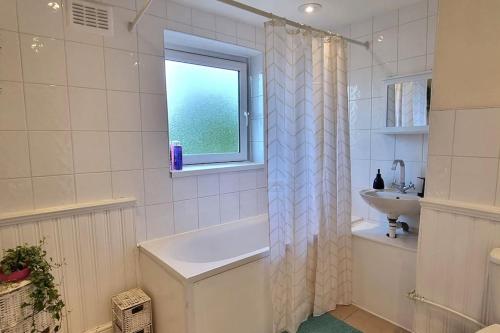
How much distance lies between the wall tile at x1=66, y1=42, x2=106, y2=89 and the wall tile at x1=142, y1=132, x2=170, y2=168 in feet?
1.34

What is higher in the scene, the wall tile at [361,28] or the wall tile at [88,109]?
the wall tile at [361,28]

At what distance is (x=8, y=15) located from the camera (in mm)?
1468

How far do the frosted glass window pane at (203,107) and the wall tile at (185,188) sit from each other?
1.09ft

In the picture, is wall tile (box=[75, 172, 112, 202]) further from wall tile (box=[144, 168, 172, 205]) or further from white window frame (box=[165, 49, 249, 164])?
white window frame (box=[165, 49, 249, 164])

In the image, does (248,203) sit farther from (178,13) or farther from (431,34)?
(431,34)

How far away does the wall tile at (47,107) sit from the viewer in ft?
5.08

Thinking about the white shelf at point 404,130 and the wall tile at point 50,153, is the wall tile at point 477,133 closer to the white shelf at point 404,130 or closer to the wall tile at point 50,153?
the white shelf at point 404,130

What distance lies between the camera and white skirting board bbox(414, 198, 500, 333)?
1.36m

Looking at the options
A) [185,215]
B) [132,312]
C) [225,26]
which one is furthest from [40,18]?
[132,312]

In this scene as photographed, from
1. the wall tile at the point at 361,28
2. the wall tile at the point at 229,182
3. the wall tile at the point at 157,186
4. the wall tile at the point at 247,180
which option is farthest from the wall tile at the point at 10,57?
the wall tile at the point at 361,28

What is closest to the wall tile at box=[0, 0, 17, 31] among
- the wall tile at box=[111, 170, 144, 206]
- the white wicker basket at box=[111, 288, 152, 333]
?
the wall tile at box=[111, 170, 144, 206]

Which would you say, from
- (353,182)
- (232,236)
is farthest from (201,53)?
(353,182)

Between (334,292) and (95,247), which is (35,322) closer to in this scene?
(95,247)

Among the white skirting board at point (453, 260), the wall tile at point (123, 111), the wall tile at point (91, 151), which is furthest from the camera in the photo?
the wall tile at point (123, 111)
